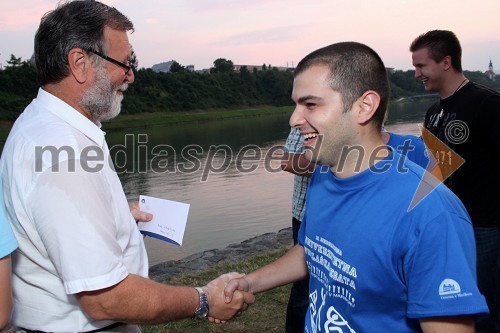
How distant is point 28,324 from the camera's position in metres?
2.37

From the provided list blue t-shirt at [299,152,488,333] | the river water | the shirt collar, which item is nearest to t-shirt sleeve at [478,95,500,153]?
blue t-shirt at [299,152,488,333]

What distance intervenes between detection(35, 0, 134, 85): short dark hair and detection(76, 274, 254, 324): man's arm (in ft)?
3.49

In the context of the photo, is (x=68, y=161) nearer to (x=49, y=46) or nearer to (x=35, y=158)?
(x=35, y=158)

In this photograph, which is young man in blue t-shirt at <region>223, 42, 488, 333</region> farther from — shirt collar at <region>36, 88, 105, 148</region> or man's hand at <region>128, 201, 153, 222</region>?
man's hand at <region>128, 201, 153, 222</region>

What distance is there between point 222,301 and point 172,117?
207 feet

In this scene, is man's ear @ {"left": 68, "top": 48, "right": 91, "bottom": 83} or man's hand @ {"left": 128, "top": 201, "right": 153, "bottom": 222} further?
man's hand @ {"left": 128, "top": 201, "right": 153, "bottom": 222}

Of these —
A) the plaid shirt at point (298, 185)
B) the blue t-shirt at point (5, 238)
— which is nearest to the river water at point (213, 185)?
the plaid shirt at point (298, 185)

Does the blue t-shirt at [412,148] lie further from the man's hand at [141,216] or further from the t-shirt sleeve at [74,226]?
the t-shirt sleeve at [74,226]

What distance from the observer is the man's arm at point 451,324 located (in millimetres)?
1807

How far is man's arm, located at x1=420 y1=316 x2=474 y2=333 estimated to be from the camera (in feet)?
5.93

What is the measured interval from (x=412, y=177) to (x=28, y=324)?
6.19 feet

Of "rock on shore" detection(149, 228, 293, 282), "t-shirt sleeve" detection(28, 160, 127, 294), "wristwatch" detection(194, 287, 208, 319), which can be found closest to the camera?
"t-shirt sleeve" detection(28, 160, 127, 294)

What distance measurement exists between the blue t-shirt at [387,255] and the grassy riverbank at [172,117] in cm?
4178

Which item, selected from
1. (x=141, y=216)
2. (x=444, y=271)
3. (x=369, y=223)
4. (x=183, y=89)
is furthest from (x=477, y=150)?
(x=183, y=89)
